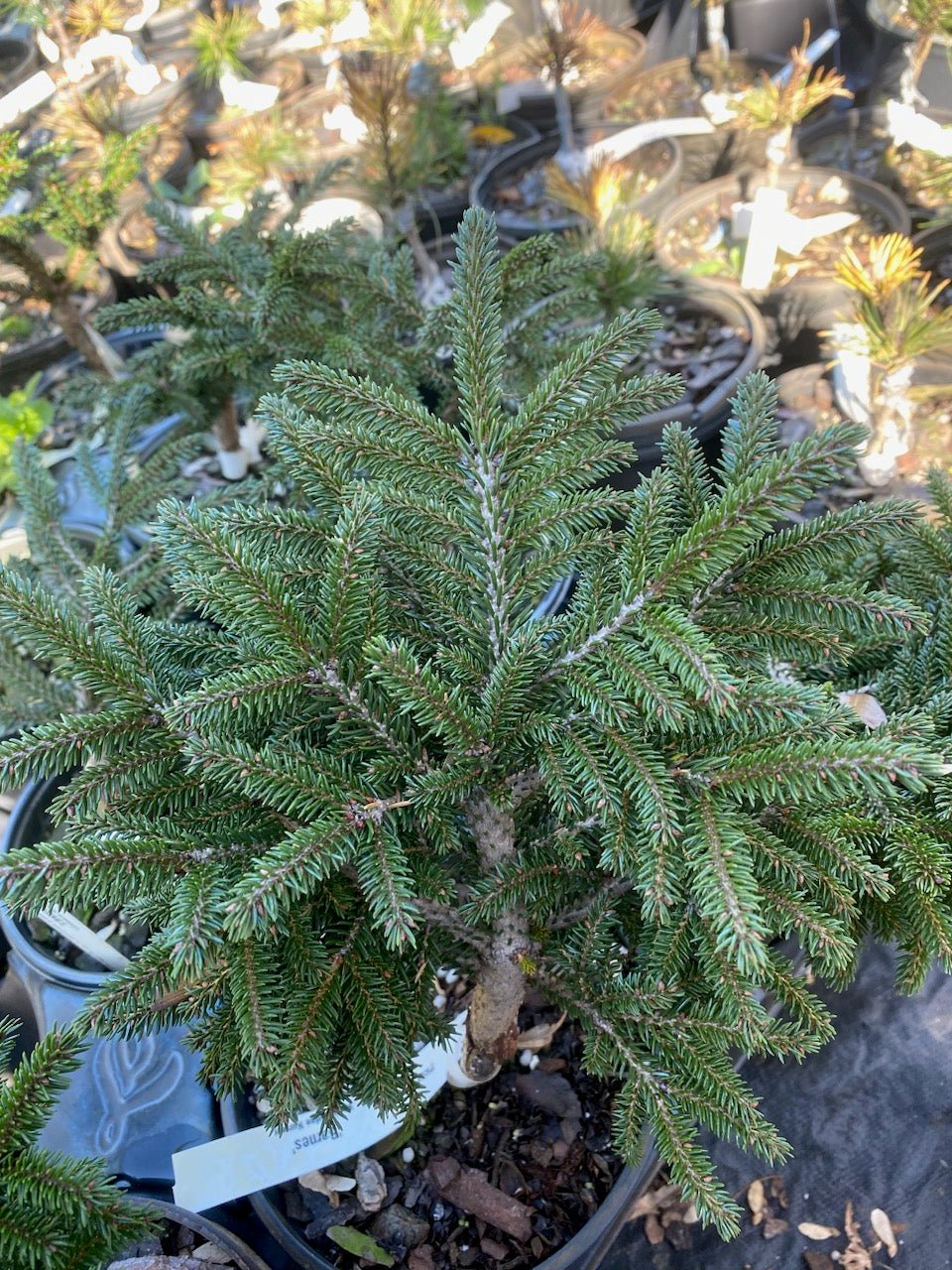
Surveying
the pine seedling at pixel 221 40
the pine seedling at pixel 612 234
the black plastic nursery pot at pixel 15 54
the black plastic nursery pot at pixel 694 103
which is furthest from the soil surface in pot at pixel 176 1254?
the black plastic nursery pot at pixel 15 54

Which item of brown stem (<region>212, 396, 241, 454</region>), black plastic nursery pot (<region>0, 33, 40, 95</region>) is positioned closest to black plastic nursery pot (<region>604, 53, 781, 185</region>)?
brown stem (<region>212, 396, 241, 454</region>)

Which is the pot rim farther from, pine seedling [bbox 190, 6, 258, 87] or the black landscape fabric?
the black landscape fabric

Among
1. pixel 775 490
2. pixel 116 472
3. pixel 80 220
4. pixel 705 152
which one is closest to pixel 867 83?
→ pixel 705 152

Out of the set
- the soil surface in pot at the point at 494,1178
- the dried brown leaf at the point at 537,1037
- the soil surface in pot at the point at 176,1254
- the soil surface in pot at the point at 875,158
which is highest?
the soil surface in pot at the point at 875,158

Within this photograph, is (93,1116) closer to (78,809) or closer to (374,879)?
(78,809)

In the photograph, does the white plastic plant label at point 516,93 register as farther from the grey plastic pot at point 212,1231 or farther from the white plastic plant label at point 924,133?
the grey plastic pot at point 212,1231

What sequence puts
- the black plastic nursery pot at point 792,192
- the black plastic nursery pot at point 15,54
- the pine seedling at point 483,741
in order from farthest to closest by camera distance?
the black plastic nursery pot at point 15,54 < the black plastic nursery pot at point 792,192 < the pine seedling at point 483,741
